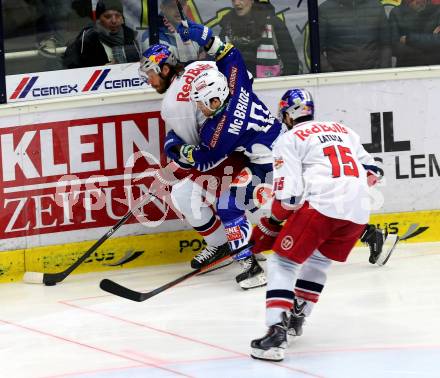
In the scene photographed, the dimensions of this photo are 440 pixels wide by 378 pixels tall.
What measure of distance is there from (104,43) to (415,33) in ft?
5.80

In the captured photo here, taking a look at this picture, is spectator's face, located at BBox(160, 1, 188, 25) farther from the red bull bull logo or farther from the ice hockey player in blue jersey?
the red bull bull logo

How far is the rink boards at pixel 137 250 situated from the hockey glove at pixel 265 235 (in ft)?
5.30

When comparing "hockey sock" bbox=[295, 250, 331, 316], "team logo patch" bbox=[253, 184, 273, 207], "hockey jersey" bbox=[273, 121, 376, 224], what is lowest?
"team logo patch" bbox=[253, 184, 273, 207]

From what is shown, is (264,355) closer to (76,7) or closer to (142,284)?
(142,284)

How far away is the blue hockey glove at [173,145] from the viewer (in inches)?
233

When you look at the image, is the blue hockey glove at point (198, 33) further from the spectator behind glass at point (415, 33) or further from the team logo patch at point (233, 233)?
the spectator behind glass at point (415, 33)

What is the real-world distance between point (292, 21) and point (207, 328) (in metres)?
2.10

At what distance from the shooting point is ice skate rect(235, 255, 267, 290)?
5707mm

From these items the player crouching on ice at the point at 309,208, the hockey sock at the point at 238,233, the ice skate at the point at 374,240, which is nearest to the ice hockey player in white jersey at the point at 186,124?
the hockey sock at the point at 238,233

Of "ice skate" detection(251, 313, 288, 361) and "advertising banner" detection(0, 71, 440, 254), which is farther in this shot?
"advertising banner" detection(0, 71, 440, 254)

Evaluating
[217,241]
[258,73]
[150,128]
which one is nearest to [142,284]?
[217,241]

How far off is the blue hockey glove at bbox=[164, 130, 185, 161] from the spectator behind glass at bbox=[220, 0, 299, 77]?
70cm

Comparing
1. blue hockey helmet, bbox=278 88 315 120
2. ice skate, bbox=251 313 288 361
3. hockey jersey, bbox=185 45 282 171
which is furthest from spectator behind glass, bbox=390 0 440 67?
ice skate, bbox=251 313 288 361

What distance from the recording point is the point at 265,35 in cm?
636
